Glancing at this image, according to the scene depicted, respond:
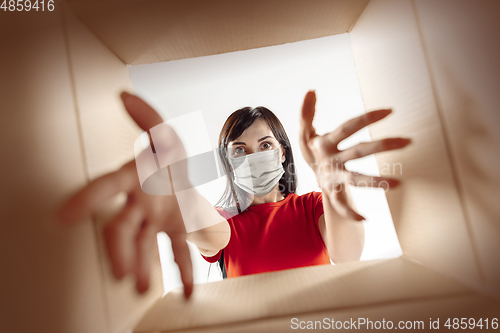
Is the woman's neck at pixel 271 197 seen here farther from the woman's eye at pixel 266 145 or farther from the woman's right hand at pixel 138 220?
the woman's right hand at pixel 138 220

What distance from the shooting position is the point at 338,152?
337mm

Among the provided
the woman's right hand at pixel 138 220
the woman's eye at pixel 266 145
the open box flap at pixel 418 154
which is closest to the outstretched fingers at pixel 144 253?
the woman's right hand at pixel 138 220

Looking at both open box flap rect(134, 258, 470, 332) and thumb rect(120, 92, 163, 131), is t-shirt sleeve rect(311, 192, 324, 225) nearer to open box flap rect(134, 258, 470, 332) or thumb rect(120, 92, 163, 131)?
open box flap rect(134, 258, 470, 332)

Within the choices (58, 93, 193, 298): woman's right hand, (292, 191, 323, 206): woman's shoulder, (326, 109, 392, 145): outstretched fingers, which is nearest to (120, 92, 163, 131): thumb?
(58, 93, 193, 298): woman's right hand

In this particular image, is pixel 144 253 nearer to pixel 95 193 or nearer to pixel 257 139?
pixel 95 193

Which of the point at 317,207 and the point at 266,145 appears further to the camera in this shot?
the point at 317,207

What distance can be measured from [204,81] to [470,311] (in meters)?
0.42

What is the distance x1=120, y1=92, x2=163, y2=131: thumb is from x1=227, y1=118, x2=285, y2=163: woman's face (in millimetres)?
157

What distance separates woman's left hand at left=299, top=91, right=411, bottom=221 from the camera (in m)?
0.32

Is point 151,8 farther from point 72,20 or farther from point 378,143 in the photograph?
point 378,143

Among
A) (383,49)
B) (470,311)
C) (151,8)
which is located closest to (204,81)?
(151,8)

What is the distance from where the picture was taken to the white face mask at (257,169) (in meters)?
0.47

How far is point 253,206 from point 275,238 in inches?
3.3

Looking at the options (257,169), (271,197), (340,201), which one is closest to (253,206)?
(271,197)
